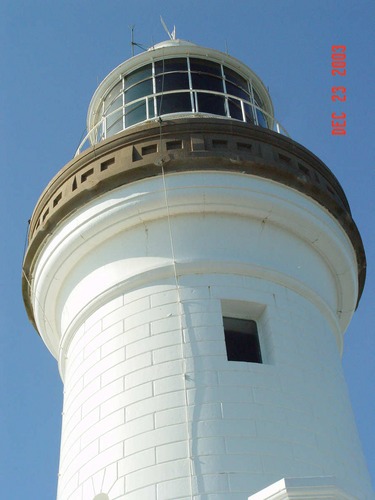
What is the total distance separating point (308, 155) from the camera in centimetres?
1143

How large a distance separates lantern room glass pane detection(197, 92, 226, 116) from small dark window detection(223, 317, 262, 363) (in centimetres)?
389

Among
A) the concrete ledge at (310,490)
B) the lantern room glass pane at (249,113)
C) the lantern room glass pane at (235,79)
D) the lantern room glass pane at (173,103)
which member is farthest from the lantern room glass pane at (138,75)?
the concrete ledge at (310,490)

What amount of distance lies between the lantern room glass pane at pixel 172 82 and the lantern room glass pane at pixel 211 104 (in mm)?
342

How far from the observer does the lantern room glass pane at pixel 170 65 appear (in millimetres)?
12906

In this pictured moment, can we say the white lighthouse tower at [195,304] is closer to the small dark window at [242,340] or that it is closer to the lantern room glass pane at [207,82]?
the small dark window at [242,340]

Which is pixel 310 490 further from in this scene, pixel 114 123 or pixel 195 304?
pixel 114 123

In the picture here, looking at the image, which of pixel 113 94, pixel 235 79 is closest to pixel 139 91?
pixel 113 94

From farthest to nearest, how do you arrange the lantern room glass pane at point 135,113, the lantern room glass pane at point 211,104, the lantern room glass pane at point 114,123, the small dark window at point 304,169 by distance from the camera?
the lantern room glass pane at point 114,123
the lantern room glass pane at point 211,104
the lantern room glass pane at point 135,113
the small dark window at point 304,169

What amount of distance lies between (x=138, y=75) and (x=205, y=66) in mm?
1068

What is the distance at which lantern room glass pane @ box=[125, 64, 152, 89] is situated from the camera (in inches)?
509

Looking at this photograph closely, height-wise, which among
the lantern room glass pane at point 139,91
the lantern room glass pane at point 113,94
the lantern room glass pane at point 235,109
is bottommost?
the lantern room glass pane at point 235,109

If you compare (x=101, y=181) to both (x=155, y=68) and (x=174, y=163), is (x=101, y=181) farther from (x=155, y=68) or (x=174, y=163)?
(x=155, y=68)

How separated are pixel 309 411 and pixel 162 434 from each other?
1.62 metres

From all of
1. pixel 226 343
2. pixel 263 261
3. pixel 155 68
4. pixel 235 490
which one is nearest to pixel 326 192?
pixel 263 261
